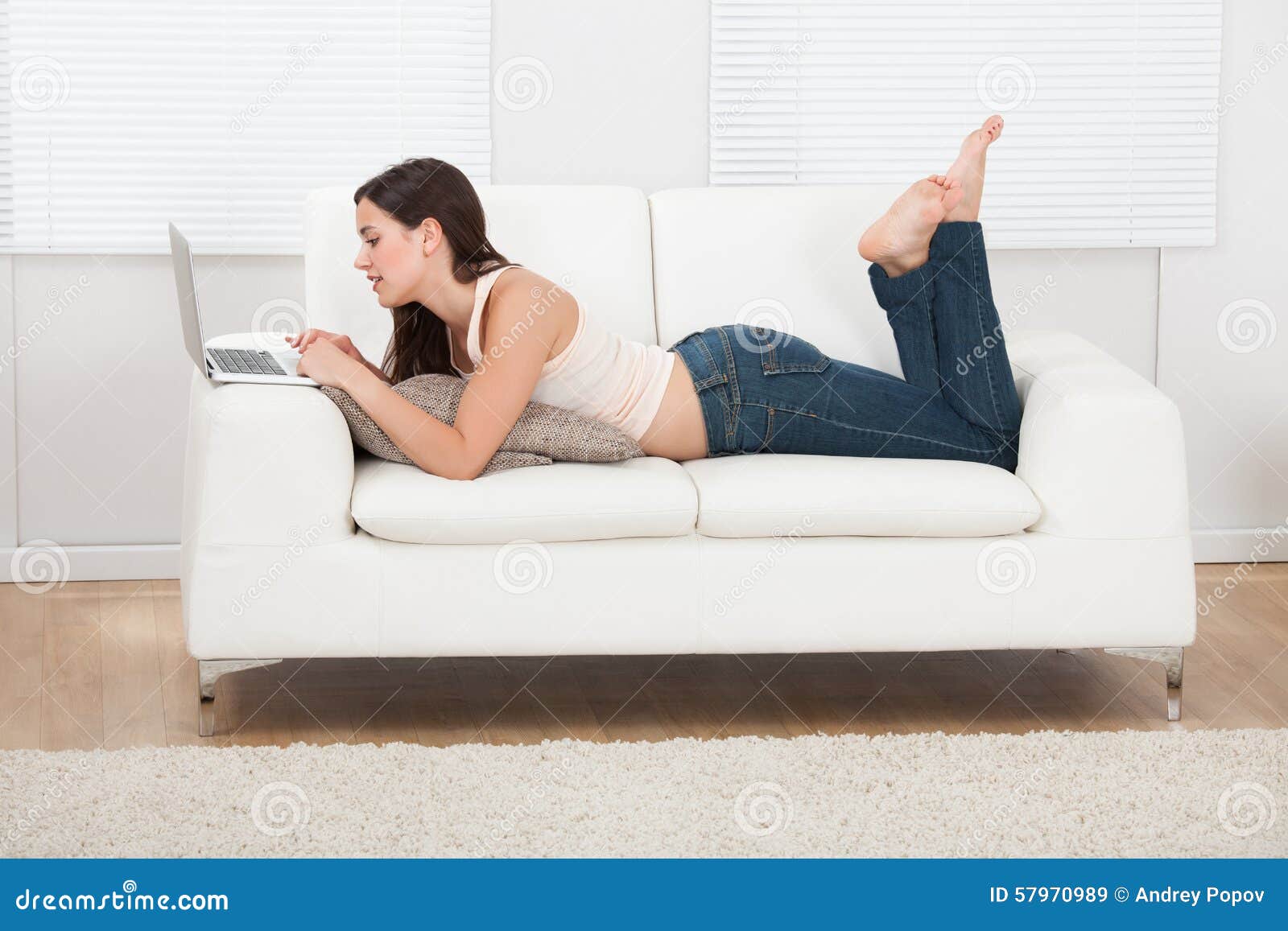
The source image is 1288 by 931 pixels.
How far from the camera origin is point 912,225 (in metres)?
2.48

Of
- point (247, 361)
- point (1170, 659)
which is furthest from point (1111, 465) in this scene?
point (247, 361)

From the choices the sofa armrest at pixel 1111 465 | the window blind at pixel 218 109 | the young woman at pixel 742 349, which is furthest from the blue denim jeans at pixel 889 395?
the window blind at pixel 218 109

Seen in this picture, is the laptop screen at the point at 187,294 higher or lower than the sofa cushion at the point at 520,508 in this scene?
higher

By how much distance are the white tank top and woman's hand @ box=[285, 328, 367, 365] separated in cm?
18

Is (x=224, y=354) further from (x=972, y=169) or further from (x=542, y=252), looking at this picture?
(x=972, y=169)

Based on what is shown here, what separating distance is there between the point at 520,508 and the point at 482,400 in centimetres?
20

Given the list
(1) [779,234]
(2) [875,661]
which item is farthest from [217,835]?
(1) [779,234]

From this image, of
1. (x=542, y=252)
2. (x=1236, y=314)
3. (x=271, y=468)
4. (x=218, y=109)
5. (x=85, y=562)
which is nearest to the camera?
(x=271, y=468)

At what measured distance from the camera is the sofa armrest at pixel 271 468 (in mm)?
2219

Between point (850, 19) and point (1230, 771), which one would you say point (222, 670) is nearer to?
point (1230, 771)

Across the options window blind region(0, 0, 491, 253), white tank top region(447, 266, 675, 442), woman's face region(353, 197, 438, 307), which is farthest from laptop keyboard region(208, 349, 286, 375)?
window blind region(0, 0, 491, 253)

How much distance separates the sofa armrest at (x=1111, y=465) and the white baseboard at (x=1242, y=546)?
1340mm

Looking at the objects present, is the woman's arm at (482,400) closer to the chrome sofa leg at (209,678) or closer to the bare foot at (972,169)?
the chrome sofa leg at (209,678)

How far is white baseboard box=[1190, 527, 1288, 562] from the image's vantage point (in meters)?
3.62
